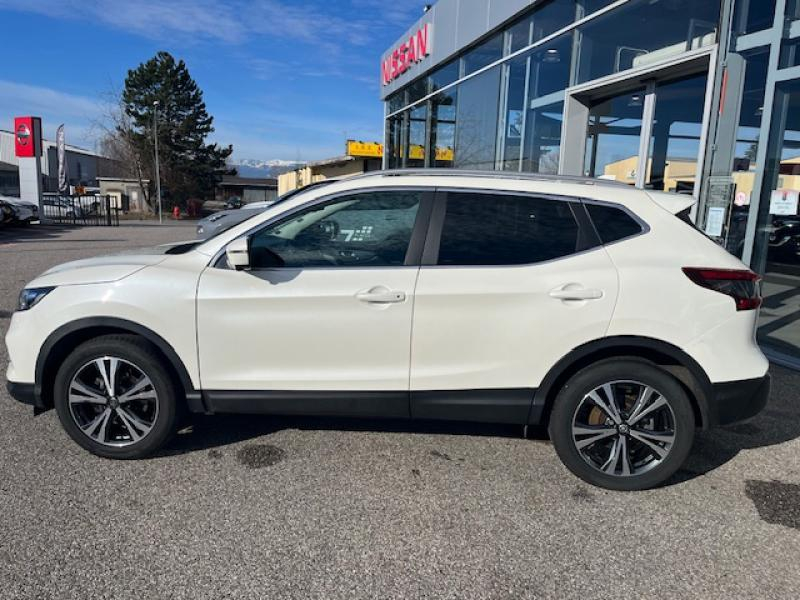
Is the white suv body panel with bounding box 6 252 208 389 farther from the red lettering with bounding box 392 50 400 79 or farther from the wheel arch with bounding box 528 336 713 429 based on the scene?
the red lettering with bounding box 392 50 400 79

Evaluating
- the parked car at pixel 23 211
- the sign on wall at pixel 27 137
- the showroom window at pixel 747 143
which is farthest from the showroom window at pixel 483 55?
the sign on wall at pixel 27 137

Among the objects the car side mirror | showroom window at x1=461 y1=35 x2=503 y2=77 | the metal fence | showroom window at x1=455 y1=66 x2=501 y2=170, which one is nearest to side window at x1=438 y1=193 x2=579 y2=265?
the car side mirror

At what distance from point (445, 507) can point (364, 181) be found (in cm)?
193

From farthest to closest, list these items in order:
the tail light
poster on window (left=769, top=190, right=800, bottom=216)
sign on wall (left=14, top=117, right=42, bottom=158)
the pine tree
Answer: the pine tree
sign on wall (left=14, top=117, right=42, bottom=158)
poster on window (left=769, top=190, right=800, bottom=216)
the tail light

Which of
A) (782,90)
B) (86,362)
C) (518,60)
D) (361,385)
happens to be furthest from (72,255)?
(782,90)

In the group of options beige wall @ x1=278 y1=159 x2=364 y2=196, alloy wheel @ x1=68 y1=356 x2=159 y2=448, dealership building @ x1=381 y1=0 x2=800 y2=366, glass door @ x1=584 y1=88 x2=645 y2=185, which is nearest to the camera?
alloy wheel @ x1=68 y1=356 x2=159 y2=448

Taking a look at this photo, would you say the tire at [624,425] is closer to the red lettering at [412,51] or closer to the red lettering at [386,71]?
the red lettering at [412,51]

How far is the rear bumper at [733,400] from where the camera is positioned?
330cm

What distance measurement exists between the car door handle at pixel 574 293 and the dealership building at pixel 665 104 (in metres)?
3.89

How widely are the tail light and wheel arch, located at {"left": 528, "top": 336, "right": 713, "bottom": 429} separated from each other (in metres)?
0.39

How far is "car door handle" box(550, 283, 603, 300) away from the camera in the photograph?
10.7ft

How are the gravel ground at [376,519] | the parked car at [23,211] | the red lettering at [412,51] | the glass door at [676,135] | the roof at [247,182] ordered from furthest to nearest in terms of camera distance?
the roof at [247,182] < the parked car at [23,211] < the red lettering at [412,51] < the glass door at [676,135] < the gravel ground at [376,519]

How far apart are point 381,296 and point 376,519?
3.88 feet

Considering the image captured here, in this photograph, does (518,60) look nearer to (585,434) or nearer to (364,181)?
(364,181)
